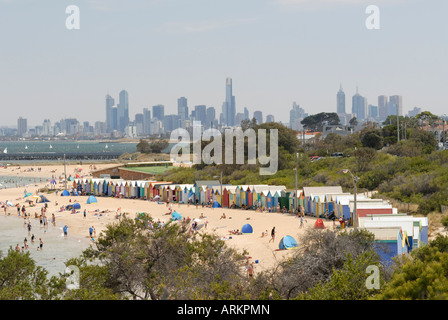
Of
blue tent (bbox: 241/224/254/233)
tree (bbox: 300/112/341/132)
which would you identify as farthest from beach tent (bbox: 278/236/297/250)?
tree (bbox: 300/112/341/132)

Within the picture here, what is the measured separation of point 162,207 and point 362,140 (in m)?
31.6

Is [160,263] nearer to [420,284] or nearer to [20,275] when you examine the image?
[20,275]

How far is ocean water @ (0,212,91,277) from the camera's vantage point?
22052mm

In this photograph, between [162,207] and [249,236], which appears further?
[162,207]

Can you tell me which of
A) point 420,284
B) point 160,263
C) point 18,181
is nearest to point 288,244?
point 160,263

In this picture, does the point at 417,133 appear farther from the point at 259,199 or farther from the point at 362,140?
the point at 259,199

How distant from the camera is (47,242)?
26625mm

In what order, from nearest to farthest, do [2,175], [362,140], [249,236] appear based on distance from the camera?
[249,236] < [362,140] < [2,175]

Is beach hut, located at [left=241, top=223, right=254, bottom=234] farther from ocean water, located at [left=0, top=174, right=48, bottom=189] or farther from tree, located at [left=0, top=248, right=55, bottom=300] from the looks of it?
ocean water, located at [left=0, top=174, right=48, bottom=189]

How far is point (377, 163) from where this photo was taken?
40.3 meters

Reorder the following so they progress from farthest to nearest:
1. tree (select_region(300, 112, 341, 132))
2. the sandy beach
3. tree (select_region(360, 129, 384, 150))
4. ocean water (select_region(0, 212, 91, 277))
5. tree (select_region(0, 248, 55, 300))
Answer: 1. tree (select_region(300, 112, 341, 132))
2. tree (select_region(360, 129, 384, 150))
3. ocean water (select_region(0, 212, 91, 277))
4. the sandy beach
5. tree (select_region(0, 248, 55, 300))

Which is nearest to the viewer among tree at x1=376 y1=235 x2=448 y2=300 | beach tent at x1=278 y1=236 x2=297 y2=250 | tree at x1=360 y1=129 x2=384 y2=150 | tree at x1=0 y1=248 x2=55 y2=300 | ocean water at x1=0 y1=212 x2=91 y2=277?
tree at x1=376 y1=235 x2=448 y2=300

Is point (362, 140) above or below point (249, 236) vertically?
above
